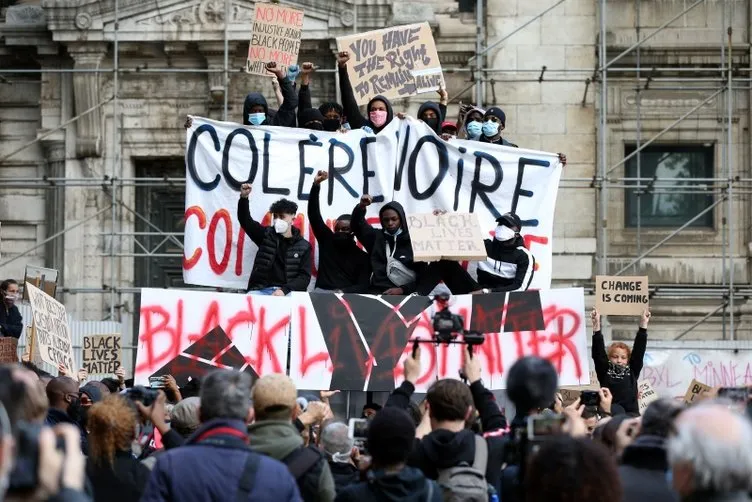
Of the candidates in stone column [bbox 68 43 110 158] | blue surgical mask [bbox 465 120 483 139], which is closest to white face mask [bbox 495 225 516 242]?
blue surgical mask [bbox 465 120 483 139]

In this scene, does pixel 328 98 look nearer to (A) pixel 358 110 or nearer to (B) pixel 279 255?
(A) pixel 358 110

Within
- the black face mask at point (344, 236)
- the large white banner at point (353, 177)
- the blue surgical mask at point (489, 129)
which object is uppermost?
the blue surgical mask at point (489, 129)

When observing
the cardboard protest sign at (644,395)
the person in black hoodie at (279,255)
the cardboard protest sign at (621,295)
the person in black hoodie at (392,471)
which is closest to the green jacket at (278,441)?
the person in black hoodie at (392,471)

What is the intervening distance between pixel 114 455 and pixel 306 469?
2.74 feet

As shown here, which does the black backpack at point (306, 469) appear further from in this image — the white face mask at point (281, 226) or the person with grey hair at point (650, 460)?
the white face mask at point (281, 226)

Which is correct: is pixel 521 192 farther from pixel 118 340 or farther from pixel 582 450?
pixel 582 450

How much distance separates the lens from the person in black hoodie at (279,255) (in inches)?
510

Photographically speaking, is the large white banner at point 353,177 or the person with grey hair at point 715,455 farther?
the large white banner at point 353,177

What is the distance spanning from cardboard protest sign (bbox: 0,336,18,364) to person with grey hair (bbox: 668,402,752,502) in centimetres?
914

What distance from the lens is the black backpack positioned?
24.4ft

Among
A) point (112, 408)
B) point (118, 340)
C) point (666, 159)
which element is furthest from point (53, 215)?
point (112, 408)

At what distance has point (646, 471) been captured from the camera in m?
6.76

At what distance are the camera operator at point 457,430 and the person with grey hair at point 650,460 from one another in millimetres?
845

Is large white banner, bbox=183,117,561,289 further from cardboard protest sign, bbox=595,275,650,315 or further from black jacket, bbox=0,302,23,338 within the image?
black jacket, bbox=0,302,23,338
